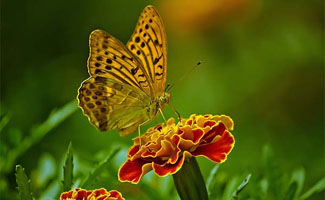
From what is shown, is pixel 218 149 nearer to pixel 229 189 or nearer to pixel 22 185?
pixel 229 189

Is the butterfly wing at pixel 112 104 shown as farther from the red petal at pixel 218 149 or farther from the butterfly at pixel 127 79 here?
the red petal at pixel 218 149

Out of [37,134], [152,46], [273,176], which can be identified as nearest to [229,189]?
[273,176]

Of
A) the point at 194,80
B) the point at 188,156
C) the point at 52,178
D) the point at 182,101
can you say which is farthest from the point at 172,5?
the point at 188,156

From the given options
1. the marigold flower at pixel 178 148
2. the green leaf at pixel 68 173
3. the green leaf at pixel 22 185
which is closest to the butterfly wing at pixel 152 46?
the marigold flower at pixel 178 148

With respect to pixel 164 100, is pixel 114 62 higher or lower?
higher

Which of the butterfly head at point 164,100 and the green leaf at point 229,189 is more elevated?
the butterfly head at point 164,100

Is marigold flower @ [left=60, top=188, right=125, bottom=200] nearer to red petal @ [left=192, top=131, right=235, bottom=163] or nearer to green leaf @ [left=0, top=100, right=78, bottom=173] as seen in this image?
red petal @ [left=192, top=131, right=235, bottom=163]

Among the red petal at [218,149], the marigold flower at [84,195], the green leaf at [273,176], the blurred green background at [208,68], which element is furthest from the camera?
the blurred green background at [208,68]
